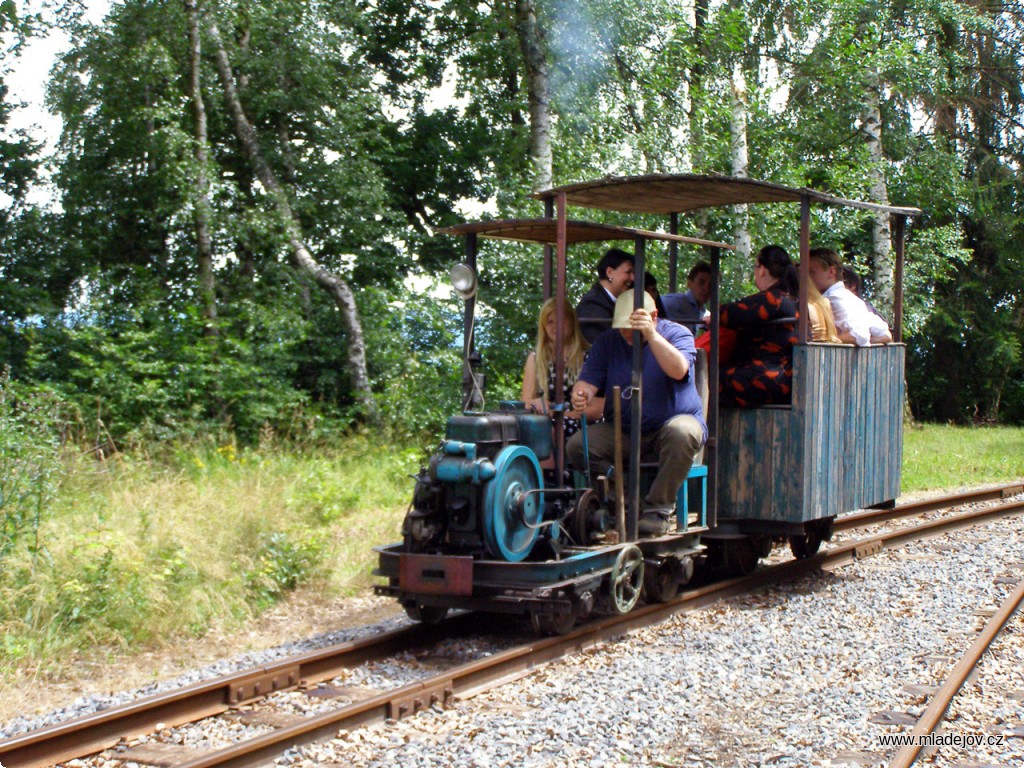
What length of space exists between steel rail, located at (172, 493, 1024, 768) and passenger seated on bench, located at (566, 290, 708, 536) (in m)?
0.71

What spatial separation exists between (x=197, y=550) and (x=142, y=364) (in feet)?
21.5

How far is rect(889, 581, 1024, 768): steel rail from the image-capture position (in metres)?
4.60

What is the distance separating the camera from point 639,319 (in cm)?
670

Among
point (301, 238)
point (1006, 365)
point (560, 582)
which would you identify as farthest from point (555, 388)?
point (1006, 365)

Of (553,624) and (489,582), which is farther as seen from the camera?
(553,624)

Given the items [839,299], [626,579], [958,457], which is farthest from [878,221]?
[626,579]

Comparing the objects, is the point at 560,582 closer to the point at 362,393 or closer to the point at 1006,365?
the point at 362,393

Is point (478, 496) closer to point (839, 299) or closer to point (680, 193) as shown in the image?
point (680, 193)

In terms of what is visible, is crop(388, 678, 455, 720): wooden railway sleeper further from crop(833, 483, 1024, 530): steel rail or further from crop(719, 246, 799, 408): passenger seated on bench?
crop(833, 483, 1024, 530): steel rail

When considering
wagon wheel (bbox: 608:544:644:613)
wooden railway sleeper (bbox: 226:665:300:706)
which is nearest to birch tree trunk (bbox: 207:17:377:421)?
wagon wheel (bbox: 608:544:644:613)

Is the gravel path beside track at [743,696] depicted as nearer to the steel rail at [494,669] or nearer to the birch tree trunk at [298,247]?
the steel rail at [494,669]

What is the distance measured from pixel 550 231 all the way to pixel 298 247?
27.8 ft

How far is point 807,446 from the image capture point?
795cm

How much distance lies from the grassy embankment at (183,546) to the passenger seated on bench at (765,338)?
117 inches
